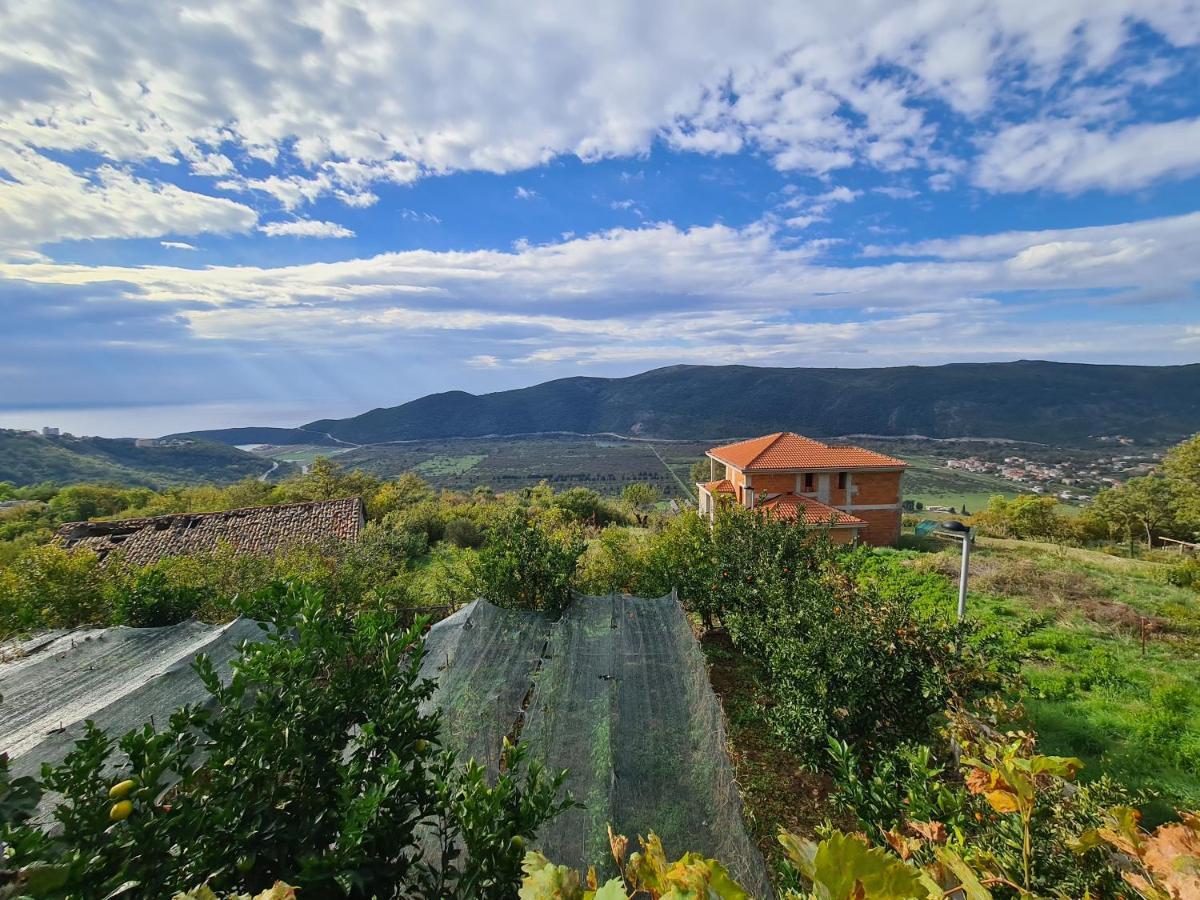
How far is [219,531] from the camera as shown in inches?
695

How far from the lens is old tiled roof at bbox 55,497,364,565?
1617 cm

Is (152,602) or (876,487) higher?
(152,602)

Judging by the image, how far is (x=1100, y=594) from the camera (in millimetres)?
11461

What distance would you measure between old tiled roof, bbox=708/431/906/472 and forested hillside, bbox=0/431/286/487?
137 ft

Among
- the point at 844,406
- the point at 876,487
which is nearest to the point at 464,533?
the point at 876,487

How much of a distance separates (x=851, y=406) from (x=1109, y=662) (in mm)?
98600

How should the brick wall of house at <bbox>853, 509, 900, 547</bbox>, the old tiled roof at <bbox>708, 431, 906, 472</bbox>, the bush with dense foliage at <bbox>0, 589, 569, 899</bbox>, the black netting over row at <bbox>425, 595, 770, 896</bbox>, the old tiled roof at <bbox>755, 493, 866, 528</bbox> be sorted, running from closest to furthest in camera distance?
the bush with dense foliage at <bbox>0, 589, 569, 899</bbox>, the black netting over row at <bbox>425, 595, 770, 896</bbox>, the old tiled roof at <bbox>755, 493, 866, 528</bbox>, the brick wall of house at <bbox>853, 509, 900, 547</bbox>, the old tiled roof at <bbox>708, 431, 906, 472</bbox>

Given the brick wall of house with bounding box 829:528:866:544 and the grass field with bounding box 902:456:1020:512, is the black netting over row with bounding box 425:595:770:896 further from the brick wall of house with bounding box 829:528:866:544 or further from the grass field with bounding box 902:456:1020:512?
the grass field with bounding box 902:456:1020:512

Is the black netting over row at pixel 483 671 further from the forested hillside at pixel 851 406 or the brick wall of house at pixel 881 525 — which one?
the forested hillside at pixel 851 406

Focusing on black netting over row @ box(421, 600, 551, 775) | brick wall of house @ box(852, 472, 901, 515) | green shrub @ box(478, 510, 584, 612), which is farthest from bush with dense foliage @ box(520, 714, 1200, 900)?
brick wall of house @ box(852, 472, 901, 515)

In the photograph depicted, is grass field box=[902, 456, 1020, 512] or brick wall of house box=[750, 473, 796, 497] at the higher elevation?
brick wall of house box=[750, 473, 796, 497]

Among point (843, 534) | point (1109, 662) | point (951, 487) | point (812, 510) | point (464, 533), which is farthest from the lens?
point (951, 487)

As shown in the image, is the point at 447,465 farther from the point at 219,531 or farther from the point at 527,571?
the point at 527,571

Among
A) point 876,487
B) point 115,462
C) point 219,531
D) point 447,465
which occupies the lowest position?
point 447,465
